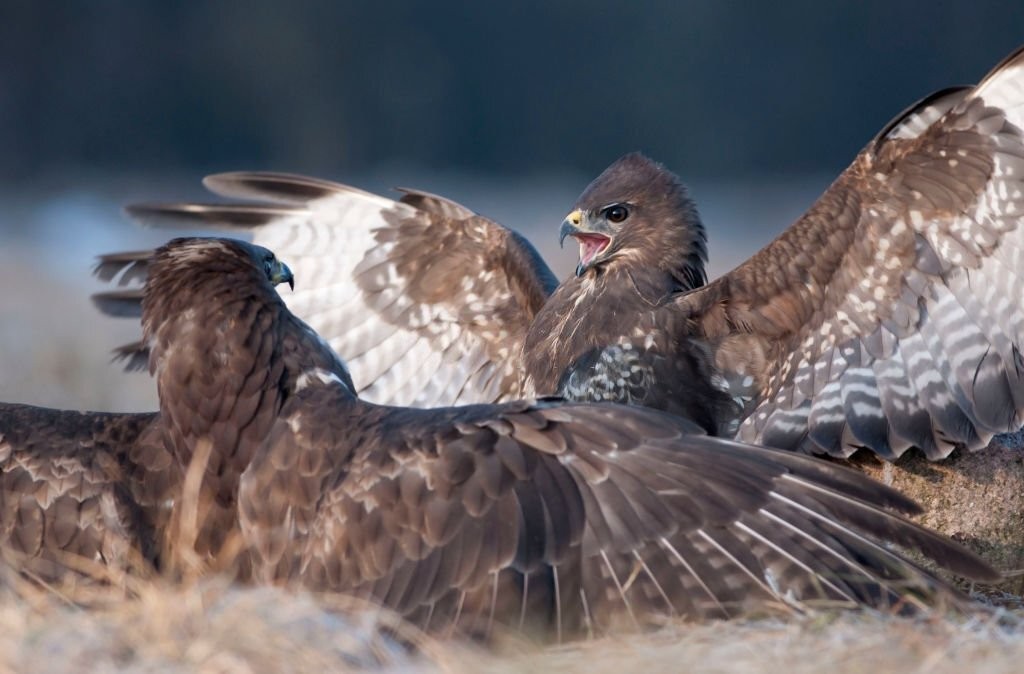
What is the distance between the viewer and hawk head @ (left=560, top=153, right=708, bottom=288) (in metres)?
6.41

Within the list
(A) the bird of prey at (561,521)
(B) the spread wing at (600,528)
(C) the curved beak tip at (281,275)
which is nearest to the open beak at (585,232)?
(C) the curved beak tip at (281,275)

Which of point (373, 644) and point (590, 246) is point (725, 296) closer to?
point (590, 246)

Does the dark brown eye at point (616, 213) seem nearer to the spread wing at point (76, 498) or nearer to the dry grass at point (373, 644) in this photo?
the spread wing at point (76, 498)

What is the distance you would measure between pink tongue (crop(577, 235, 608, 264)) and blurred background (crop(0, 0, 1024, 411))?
42.2 feet

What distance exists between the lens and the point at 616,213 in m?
6.48

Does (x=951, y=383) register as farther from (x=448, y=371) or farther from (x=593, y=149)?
(x=593, y=149)

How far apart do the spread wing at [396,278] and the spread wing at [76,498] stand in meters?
1.71

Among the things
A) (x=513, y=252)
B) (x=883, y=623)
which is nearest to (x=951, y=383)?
(x=883, y=623)

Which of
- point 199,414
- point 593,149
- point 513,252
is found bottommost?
point 199,414

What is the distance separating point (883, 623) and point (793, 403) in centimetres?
188

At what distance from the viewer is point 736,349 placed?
6.07m

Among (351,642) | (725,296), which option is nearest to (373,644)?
(351,642)

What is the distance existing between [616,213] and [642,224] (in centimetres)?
12

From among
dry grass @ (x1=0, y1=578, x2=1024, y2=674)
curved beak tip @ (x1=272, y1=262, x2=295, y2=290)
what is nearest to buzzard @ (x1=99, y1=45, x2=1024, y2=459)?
curved beak tip @ (x1=272, y1=262, x2=295, y2=290)
